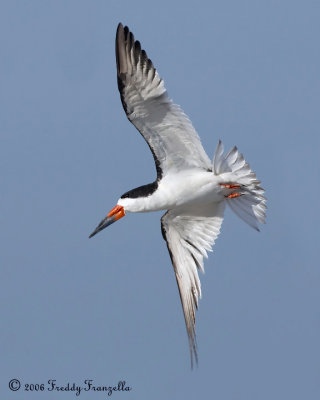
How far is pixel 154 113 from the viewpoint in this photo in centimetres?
916

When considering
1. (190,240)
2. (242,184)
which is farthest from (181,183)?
(190,240)

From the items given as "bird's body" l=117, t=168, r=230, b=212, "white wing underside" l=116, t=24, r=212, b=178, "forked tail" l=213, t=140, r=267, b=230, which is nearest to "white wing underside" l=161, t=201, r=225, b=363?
"forked tail" l=213, t=140, r=267, b=230

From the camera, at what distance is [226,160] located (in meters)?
9.38

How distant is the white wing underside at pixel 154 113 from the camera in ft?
29.3

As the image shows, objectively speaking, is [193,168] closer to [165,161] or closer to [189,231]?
[165,161]

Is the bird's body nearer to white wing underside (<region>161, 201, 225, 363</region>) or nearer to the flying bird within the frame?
the flying bird

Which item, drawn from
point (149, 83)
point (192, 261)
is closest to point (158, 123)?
point (149, 83)

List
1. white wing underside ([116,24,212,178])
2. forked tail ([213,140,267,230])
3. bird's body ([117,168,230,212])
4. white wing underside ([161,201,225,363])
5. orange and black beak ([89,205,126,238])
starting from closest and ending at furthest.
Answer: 1. white wing underside ([116,24,212,178])
2. forked tail ([213,140,267,230])
3. bird's body ([117,168,230,212])
4. orange and black beak ([89,205,126,238])
5. white wing underside ([161,201,225,363])

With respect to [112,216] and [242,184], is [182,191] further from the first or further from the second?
[112,216]

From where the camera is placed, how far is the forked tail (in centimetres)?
938

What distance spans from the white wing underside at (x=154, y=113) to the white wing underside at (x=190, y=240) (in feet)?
3.00

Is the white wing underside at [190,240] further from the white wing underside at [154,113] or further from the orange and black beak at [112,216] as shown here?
the white wing underside at [154,113]

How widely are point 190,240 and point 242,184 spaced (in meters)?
1.21

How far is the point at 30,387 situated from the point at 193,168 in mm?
3203
